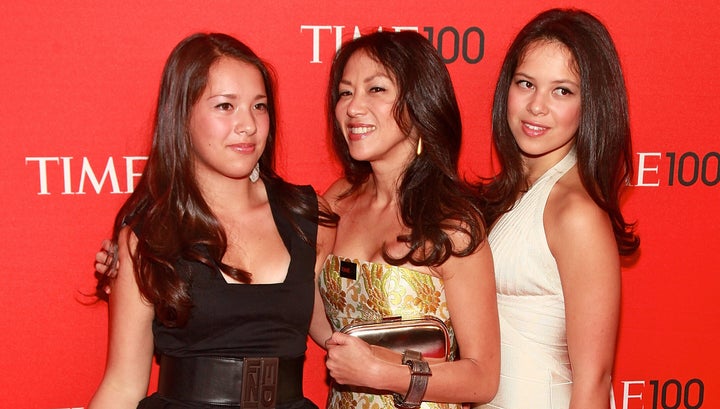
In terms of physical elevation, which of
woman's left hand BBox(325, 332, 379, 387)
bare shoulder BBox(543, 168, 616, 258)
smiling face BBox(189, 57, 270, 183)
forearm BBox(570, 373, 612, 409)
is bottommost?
forearm BBox(570, 373, 612, 409)

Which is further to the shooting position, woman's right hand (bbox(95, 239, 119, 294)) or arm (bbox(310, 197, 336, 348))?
arm (bbox(310, 197, 336, 348))

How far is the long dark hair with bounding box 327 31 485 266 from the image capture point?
2.11 metres

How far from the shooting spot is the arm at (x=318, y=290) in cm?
230

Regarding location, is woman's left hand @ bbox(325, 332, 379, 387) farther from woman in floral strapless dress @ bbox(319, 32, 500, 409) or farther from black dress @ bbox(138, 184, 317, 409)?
black dress @ bbox(138, 184, 317, 409)

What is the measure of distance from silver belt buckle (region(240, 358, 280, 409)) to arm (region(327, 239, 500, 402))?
17 centimetres

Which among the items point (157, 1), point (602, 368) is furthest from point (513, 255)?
point (157, 1)

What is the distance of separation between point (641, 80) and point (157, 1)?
1.57 meters

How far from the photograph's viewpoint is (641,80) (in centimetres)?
273

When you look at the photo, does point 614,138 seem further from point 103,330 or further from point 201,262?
point 103,330

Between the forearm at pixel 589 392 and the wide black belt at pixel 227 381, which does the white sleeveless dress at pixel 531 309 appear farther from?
the wide black belt at pixel 227 381

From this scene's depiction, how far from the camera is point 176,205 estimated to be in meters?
2.12

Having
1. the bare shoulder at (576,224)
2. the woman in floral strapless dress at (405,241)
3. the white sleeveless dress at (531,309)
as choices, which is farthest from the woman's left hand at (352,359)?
the bare shoulder at (576,224)

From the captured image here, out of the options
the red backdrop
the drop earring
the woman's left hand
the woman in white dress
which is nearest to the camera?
the woman's left hand

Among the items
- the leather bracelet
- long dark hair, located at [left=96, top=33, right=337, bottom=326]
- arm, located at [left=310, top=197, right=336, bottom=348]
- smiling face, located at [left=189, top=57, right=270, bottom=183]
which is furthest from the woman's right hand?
the leather bracelet
